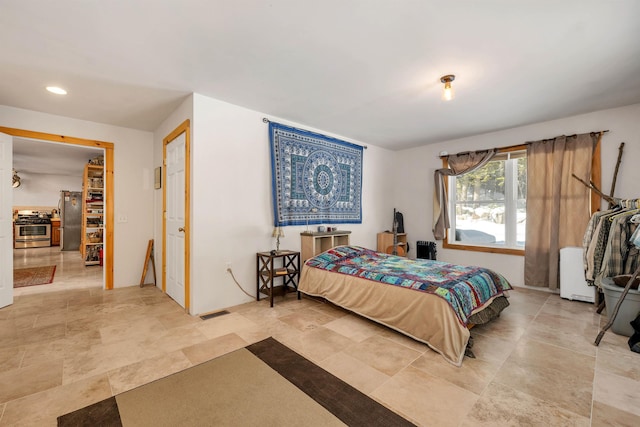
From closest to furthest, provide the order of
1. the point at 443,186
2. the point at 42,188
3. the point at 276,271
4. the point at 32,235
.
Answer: the point at 276,271
the point at 443,186
the point at 32,235
the point at 42,188

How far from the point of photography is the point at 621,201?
3094mm

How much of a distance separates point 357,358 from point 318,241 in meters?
2.12

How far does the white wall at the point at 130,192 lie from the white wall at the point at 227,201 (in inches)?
37.7

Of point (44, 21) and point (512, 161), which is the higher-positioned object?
point (44, 21)

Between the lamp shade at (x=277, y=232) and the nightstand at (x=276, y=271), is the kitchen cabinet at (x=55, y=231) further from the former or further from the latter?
the lamp shade at (x=277, y=232)

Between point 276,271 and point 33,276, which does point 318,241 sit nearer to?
point 276,271

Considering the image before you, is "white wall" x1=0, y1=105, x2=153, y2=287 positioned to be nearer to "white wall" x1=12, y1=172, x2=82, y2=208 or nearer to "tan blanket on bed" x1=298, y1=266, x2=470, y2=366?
"tan blanket on bed" x1=298, y1=266, x2=470, y2=366

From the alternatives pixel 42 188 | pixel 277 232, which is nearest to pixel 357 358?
pixel 277 232

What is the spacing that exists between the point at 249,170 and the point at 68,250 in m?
7.63

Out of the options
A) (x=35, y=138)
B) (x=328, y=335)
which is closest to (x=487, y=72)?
(x=328, y=335)

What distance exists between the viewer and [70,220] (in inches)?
298

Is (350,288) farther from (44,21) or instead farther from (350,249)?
(44,21)

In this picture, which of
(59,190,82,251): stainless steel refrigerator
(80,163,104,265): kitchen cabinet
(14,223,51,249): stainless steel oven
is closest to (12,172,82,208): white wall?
(14,223,51,249): stainless steel oven

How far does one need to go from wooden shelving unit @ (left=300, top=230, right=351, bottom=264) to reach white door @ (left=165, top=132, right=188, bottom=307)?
1507mm
